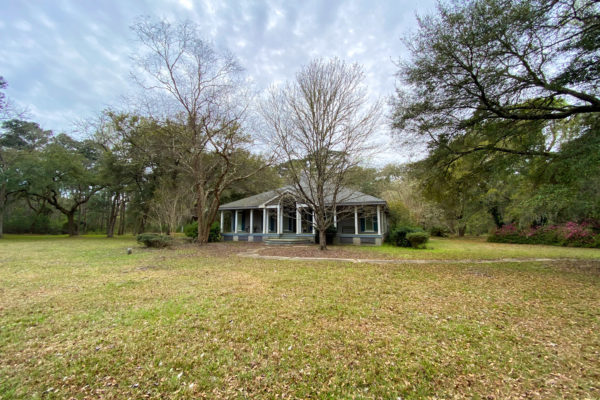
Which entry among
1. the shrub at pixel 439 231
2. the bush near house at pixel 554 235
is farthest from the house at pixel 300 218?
the bush near house at pixel 554 235

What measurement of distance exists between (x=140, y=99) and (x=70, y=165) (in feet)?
43.2

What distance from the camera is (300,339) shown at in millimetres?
2994

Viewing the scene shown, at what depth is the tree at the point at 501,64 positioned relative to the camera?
624 cm

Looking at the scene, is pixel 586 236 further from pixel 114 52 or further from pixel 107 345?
pixel 114 52

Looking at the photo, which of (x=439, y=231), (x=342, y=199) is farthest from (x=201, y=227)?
(x=439, y=231)

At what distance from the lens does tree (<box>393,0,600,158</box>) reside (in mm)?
6238

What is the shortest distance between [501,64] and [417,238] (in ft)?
28.9

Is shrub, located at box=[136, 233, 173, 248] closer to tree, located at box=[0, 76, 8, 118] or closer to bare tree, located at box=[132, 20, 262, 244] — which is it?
bare tree, located at box=[132, 20, 262, 244]

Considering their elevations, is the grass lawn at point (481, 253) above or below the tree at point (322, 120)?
below

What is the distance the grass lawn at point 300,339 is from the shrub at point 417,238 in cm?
740

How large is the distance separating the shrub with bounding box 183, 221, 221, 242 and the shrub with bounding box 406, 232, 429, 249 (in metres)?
13.0

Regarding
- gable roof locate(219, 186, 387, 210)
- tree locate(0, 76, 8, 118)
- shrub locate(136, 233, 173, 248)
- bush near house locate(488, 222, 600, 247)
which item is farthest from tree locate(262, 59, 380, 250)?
tree locate(0, 76, 8, 118)

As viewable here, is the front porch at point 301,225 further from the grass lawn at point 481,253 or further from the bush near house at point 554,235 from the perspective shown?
the bush near house at point 554,235

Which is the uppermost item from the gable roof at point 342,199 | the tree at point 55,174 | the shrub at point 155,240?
the tree at point 55,174
